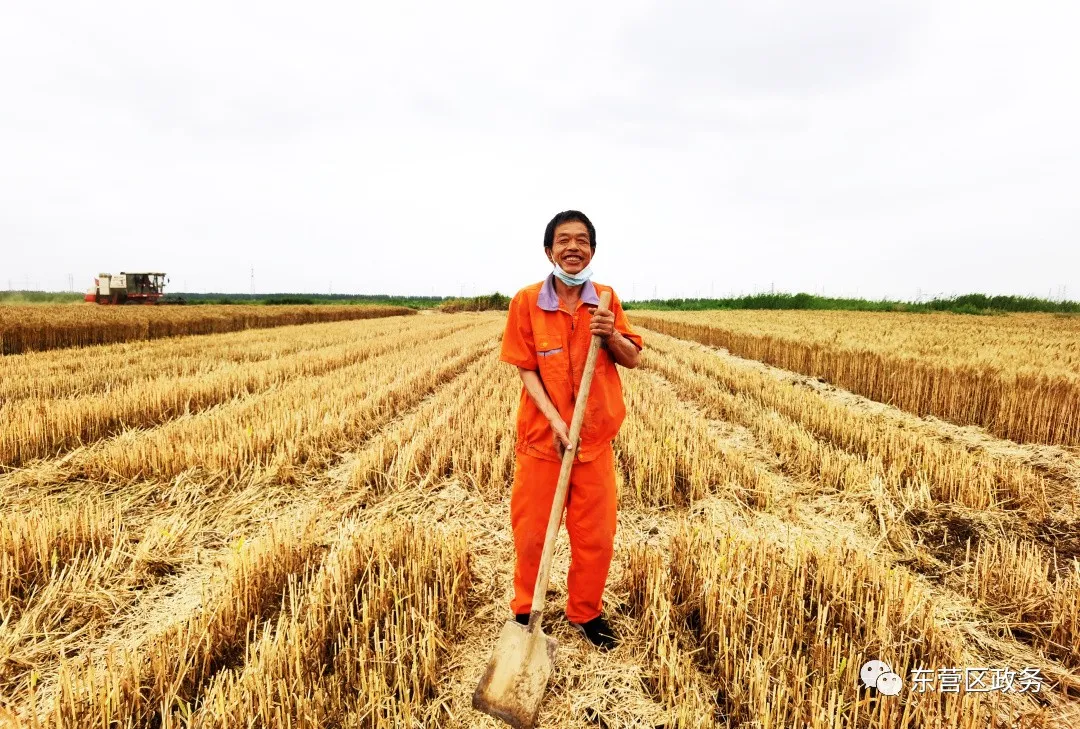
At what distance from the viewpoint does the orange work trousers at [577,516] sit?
7.53ft

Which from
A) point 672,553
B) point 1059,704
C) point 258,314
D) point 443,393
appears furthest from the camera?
point 258,314

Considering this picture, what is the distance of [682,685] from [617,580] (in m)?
0.94

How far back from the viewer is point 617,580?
3.01 m

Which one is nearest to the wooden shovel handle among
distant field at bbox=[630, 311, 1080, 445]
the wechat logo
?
the wechat logo

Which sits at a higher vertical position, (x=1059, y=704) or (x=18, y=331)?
(x=18, y=331)

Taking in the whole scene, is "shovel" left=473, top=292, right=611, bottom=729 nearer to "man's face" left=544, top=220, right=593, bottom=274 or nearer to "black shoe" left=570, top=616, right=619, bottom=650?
"man's face" left=544, top=220, right=593, bottom=274

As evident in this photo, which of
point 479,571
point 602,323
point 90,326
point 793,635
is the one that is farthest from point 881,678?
point 90,326

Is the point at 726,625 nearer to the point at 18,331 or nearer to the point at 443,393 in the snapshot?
the point at 443,393

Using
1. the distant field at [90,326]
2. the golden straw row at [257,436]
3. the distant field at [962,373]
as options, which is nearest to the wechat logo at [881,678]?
the golden straw row at [257,436]

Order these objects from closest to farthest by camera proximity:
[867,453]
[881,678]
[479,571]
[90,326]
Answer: [881,678] < [479,571] < [867,453] < [90,326]

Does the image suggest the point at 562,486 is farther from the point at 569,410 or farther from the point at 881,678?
the point at 881,678

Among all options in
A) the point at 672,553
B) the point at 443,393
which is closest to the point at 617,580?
the point at 672,553

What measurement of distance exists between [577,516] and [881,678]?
4.83 feet

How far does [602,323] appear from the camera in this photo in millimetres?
2170
